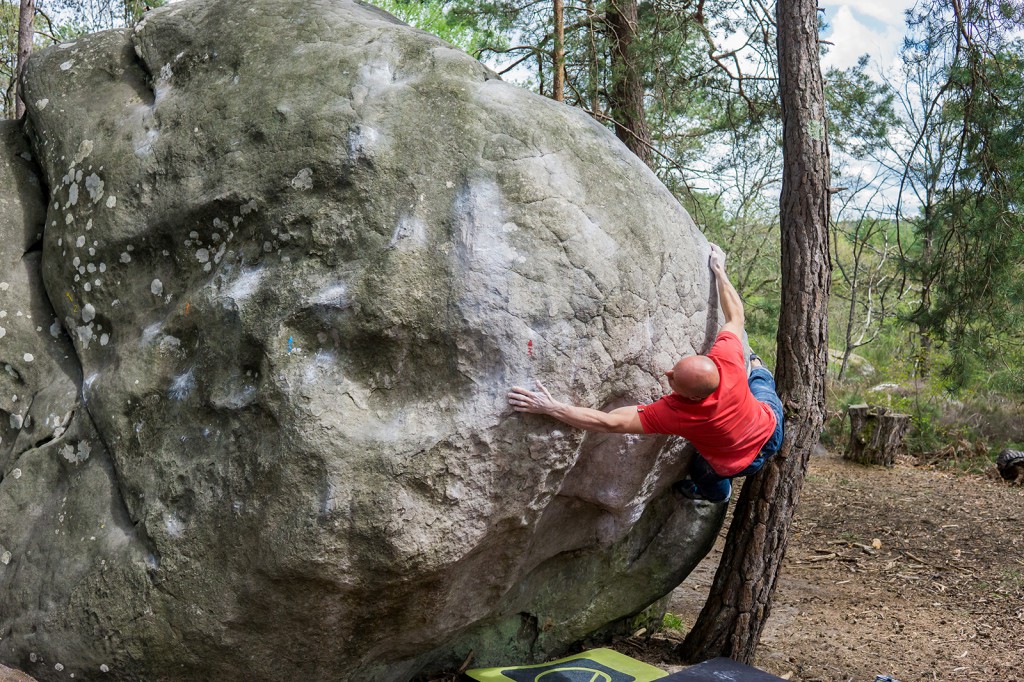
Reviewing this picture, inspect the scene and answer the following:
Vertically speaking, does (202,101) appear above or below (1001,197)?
below

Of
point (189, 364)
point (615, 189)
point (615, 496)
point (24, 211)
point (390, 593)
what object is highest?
point (615, 189)

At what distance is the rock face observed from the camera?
314cm

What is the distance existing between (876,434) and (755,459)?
5575 millimetres

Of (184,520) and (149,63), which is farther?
(149,63)

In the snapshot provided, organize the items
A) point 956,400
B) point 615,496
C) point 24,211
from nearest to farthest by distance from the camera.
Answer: point 615,496 → point 24,211 → point 956,400

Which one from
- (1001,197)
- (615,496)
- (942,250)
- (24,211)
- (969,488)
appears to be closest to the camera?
(615,496)

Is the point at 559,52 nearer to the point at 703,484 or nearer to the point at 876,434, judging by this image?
the point at 703,484

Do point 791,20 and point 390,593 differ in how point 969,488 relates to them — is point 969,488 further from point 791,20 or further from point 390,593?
point 390,593

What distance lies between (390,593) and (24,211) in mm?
2618

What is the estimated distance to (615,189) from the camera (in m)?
3.51

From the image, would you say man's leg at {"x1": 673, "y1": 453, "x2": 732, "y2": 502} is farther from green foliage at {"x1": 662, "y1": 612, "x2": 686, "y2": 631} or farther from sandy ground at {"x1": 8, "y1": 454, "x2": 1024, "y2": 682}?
green foliage at {"x1": 662, "y1": 612, "x2": 686, "y2": 631}

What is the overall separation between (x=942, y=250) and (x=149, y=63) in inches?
239

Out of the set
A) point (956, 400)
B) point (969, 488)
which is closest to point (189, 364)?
point (969, 488)

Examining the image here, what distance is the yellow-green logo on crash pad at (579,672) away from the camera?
3.88 m
